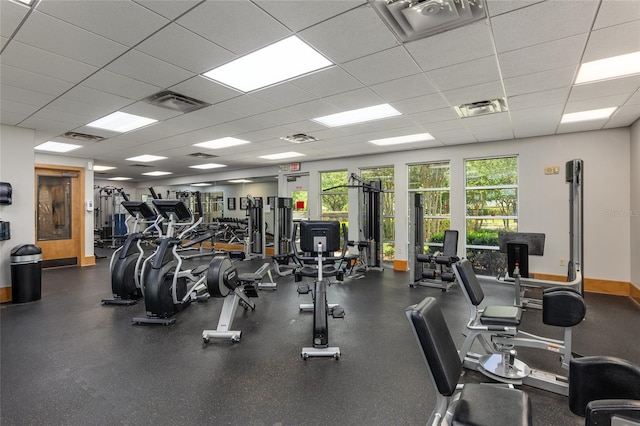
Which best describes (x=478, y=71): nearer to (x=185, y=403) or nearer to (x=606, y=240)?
(x=185, y=403)

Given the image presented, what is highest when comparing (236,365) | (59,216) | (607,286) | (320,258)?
(59,216)

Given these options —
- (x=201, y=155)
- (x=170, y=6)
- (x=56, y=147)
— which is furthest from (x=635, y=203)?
(x=56, y=147)

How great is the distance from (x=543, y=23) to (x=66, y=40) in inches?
142

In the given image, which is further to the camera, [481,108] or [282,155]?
[282,155]

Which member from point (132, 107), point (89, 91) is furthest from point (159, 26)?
point (132, 107)

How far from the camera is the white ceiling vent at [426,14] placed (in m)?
2.11

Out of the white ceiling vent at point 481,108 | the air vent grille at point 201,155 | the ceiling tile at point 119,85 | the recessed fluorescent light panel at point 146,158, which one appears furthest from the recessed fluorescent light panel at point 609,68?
the recessed fluorescent light panel at point 146,158

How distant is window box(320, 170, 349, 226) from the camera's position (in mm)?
8438

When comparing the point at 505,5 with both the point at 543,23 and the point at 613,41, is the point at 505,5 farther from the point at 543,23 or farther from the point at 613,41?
the point at 613,41

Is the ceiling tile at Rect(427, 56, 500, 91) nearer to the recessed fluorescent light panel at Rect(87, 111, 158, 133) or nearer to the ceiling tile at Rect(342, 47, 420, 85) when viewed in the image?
the ceiling tile at Rect(342, 47, 420, 85)

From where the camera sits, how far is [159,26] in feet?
7.65

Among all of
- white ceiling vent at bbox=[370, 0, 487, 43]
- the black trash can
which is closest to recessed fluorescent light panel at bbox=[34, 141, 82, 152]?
Answer: the black trash can

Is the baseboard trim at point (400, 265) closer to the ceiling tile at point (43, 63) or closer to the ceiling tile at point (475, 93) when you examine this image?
the ceiling tile at point (475, 93)

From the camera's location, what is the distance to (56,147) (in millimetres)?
6613
